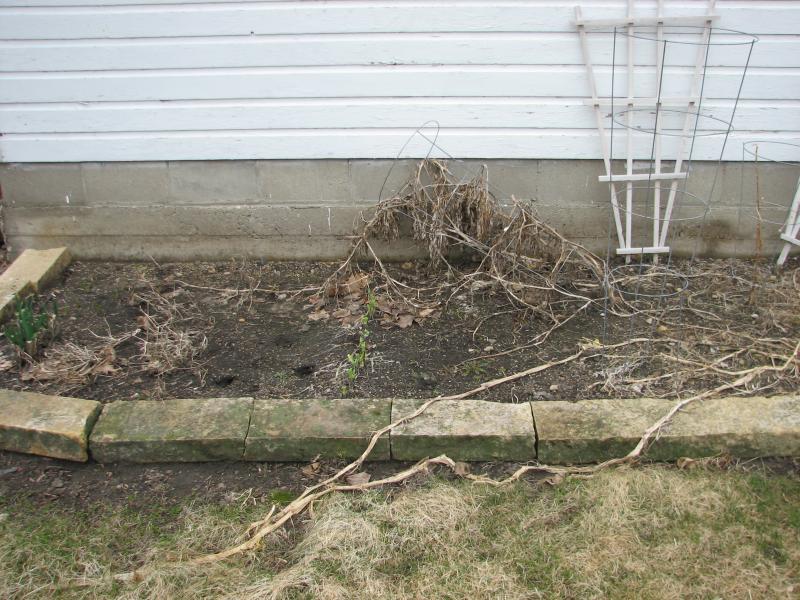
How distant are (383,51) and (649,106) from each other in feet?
6.09

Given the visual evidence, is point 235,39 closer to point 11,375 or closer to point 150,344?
point 150,344

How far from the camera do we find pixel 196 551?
2.88m

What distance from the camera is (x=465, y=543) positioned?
286 cm

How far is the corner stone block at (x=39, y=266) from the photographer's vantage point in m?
4.70

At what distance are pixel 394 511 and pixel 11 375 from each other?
93.2 inches

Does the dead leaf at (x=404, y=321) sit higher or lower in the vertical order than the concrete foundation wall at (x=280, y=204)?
lower

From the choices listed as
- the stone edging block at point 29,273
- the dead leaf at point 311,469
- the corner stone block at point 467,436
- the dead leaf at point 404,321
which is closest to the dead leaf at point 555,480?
the corner stone block at point 467,436

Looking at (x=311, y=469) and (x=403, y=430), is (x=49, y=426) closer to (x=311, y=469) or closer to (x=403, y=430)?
(x=311, y=469)

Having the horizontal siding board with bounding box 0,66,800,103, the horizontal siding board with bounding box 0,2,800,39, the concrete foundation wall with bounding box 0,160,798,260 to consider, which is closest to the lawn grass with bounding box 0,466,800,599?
the concrete foundation wall with bounding box 0,160,798,260

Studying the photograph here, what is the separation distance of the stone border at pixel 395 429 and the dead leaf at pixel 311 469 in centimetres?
4

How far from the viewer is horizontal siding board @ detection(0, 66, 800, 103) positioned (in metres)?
4.62

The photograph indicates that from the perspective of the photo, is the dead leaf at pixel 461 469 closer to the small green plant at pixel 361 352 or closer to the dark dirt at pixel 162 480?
the dark dirt at pixel 162 480

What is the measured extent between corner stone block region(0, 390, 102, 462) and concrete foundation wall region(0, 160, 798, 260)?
1.93 meters

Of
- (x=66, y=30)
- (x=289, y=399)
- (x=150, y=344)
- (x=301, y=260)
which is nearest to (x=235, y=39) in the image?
(x=66, y=30)
